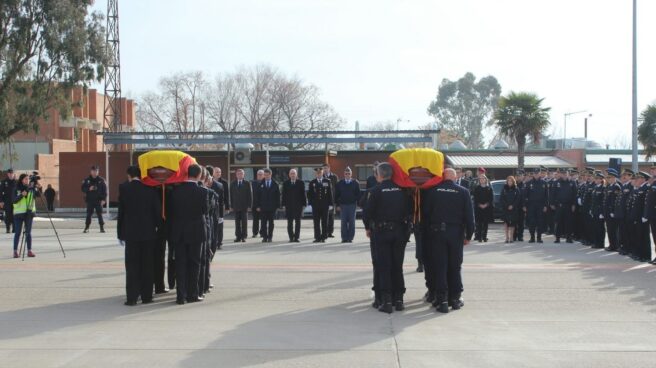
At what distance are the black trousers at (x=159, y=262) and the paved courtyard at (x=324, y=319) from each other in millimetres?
279

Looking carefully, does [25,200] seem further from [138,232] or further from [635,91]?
[635,91]

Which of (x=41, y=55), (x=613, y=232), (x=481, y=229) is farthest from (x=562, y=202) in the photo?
(x=41, y=55)

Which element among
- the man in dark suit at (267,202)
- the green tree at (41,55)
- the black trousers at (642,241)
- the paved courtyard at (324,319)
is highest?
the green tree at (41,55)

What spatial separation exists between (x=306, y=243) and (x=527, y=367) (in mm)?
12691

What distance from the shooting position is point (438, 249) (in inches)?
409

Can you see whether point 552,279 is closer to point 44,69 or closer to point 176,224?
point 176,224

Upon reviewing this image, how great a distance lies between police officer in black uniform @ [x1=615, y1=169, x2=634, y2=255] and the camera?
16.5 metres

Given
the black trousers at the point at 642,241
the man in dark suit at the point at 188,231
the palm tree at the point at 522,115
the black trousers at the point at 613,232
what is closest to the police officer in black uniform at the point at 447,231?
the man in dark suit at the point at 188,231

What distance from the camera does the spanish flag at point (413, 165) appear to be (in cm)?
1046

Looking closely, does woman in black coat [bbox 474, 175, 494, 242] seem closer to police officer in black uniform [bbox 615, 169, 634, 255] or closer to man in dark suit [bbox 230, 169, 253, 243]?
police officer in black uniform [bbox 615, 169, 634, 255]

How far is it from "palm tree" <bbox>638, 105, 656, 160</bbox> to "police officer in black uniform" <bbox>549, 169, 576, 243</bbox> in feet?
57.1

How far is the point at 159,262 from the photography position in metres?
11.5

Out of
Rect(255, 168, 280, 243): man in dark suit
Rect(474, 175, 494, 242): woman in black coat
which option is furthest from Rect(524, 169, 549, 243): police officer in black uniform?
Rect(255, 168, 280, 243): man in dark suit

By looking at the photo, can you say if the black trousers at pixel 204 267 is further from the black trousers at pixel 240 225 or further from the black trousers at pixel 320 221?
the black trousers at pixel 320 221
